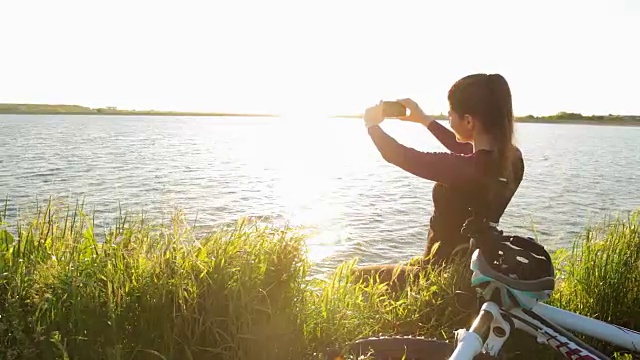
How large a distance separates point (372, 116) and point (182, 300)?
5.63 ft

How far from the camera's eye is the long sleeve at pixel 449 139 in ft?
15.9

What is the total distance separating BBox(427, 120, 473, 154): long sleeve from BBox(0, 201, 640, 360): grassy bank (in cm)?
102

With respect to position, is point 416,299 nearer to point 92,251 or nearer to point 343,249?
point 92,251

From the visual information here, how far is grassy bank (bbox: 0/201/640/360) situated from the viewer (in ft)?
11.1

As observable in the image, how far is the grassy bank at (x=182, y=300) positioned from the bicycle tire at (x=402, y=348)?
667mm

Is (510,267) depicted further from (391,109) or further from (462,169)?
(391,109)

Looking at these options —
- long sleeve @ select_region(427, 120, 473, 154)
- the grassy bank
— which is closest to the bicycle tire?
the grassy bank

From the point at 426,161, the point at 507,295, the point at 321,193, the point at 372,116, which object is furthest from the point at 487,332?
the point at 321,193

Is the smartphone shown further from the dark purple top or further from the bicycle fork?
the bicycle fork

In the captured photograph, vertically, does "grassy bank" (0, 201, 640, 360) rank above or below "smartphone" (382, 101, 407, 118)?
below

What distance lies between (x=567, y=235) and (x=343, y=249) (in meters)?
6.46

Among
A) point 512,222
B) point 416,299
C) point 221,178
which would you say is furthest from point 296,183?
point 416,299

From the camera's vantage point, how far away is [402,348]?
327 cm

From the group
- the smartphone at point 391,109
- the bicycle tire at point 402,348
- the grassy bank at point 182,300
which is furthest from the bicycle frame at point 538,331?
the smartphone at point 391,109
